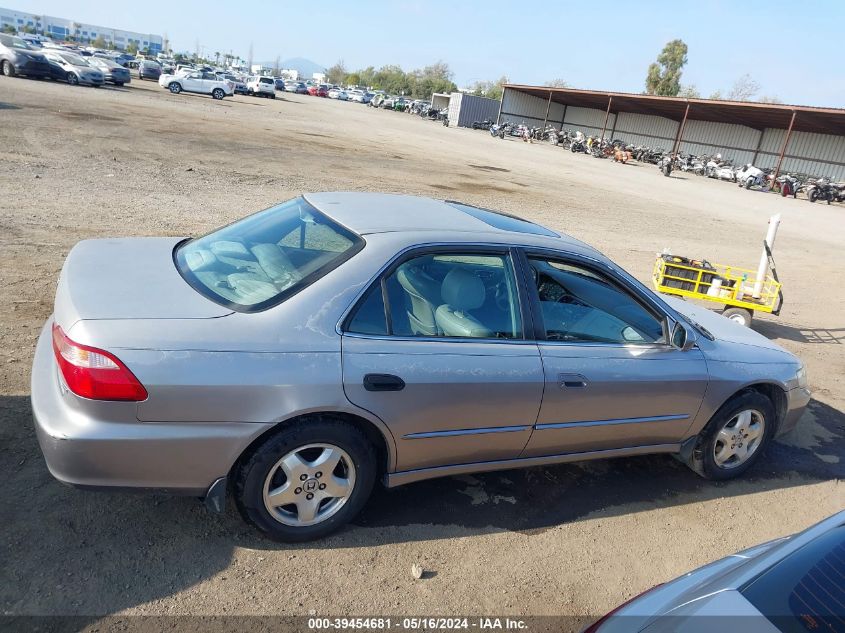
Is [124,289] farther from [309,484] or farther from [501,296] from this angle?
[501,296]

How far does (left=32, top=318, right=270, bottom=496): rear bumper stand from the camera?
2662mm

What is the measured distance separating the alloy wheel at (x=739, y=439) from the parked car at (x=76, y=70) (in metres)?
36.3

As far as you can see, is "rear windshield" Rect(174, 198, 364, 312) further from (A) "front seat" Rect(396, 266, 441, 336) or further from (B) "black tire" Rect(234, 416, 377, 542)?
(B) "black tire" Rect(234, 416, 377, 542)

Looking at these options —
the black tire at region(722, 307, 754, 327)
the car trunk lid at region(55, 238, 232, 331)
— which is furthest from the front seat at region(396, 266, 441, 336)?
the black tire at region(722, 307, 754, 327)

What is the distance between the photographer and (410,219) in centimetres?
364

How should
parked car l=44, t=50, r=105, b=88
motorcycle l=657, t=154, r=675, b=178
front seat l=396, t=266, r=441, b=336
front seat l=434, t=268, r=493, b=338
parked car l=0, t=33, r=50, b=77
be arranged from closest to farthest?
front seat l=396, t=266, r=441, b=336 < front seat l=434, t=268, r=493, b=338 < parked car l=0, t=33, r=50, b=77 < parked car l=44, t=50, r=105, b=88 < motorcycle l=657, t=154, r=675, b=178

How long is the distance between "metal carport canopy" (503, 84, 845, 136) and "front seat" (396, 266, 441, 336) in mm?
36954

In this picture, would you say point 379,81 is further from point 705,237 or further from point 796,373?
point 796,373

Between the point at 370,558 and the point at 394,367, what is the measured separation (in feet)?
3.23

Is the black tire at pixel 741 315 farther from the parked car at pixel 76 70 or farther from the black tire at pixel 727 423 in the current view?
the parked car at pixel 76 70

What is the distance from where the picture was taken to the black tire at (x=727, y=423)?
13.8 ft

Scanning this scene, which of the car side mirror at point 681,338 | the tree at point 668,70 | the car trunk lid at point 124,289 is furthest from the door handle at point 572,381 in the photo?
the tree at point 668,70

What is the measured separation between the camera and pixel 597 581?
3301 mm

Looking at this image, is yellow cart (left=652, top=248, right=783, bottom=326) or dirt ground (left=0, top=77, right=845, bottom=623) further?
yellow cart (left=652, top=248, right=783, bottom=326)
